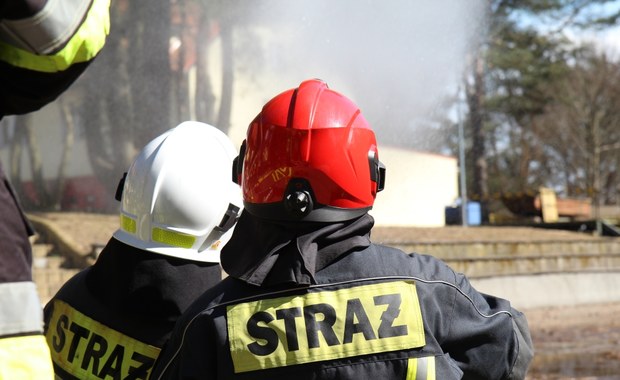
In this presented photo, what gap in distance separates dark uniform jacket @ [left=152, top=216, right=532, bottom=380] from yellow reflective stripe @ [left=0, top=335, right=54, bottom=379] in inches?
27.9

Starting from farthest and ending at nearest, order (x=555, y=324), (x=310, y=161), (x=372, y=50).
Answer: (x=372, y=50), (x=555, y=324), (x=310, y=161)

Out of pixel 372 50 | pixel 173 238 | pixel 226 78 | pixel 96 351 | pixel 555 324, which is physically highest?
pixel 372 50

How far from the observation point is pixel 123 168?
22.5 m

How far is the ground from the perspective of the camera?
10133 mm

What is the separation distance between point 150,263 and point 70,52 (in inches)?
60.9

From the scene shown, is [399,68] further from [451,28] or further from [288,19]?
[288,19]

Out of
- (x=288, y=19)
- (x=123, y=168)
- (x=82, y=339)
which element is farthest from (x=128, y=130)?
(x=82, y=339)

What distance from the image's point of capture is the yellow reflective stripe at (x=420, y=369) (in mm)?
2266

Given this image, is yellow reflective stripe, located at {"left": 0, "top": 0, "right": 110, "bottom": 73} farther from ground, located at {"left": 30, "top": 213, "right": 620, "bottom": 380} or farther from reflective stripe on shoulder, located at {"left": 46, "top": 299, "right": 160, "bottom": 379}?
ground, located at {"left": 30, "top": 213, "right": 620, "bottom": 380}

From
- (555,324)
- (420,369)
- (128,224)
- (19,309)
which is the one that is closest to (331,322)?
(420,369)

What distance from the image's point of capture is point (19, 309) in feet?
5.09

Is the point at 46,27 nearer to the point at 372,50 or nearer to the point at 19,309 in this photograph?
the point at 19,309

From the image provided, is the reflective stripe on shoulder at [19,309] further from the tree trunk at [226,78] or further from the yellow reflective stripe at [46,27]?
the tree trunk at [226,78]

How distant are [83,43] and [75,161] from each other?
2502 cm
